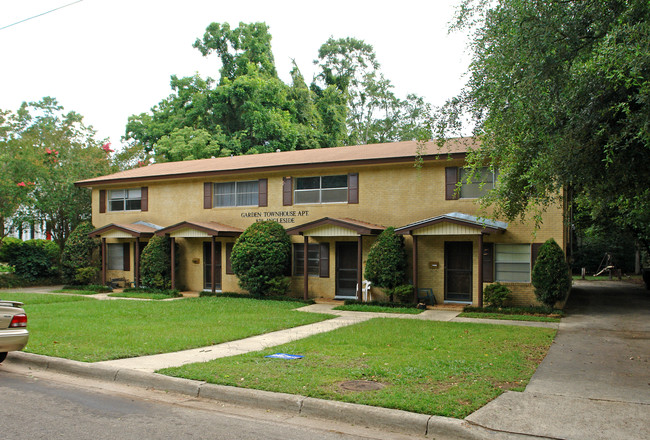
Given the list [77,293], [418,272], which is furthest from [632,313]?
[77,293]

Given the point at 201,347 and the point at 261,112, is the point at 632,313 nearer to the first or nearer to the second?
the point at 201,347

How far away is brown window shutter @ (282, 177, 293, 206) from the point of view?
2066 cm

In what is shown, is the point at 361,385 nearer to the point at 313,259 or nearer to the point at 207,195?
the point at 313,259

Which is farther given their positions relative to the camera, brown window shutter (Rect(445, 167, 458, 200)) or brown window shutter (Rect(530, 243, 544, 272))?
brown window shutter (Rect(445, 167, 458, 200))

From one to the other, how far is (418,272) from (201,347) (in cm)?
971

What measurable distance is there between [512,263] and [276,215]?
9048mm

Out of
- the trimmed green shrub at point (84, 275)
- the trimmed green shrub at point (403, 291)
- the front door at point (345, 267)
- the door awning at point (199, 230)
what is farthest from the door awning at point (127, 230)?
the trimmed green shrub at point (403, 291)

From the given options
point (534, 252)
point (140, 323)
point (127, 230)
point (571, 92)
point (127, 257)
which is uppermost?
point (571, 92)

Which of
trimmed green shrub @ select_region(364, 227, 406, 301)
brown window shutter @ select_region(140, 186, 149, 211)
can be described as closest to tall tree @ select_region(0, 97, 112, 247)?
brown window shutter @ select_region(140, 186, 149, 211)

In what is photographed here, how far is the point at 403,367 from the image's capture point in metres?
8.21

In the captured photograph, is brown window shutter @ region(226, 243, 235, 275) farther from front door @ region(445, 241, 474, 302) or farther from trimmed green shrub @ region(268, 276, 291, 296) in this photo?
front door @ region(445, 241, 474, 302)

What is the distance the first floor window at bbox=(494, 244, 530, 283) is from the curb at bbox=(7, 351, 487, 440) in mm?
11951

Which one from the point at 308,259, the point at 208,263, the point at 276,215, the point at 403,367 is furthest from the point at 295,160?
the point at 403,367

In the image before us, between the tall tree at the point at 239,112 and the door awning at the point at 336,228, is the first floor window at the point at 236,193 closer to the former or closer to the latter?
the door awning at the point at 336,228
